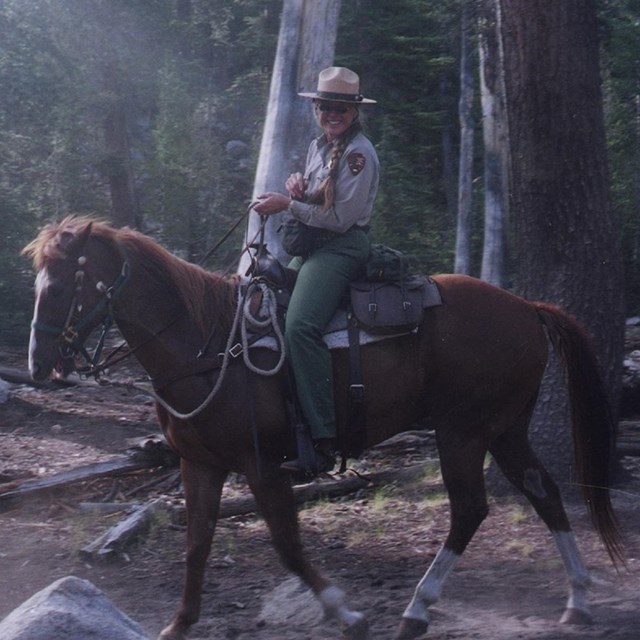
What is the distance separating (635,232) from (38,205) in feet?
47.6

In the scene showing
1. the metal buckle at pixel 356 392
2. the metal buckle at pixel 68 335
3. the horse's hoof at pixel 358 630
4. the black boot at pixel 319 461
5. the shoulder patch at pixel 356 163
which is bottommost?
the horse's hoof at pixel 358 630

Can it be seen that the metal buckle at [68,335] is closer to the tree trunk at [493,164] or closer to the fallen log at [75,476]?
the fallen log at [75,476]

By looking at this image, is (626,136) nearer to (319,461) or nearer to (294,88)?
(294,88)

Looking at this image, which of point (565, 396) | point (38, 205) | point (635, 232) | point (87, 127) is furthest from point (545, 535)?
point (635, 232)

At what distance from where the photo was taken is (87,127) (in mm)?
20766

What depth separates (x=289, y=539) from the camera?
4984 millimetres

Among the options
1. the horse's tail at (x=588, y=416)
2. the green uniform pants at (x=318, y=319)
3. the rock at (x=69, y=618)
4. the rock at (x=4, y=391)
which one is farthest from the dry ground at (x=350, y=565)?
the rock at (x=4, y=391)

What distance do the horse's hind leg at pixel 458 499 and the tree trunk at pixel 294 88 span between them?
4343mm

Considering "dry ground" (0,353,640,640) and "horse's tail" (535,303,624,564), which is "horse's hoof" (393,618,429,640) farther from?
"horse's tail" (535,303,624,564)

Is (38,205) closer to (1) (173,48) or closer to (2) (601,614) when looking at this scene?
(1) (173,48)

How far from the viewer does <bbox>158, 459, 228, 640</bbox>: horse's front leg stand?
5.02 meters

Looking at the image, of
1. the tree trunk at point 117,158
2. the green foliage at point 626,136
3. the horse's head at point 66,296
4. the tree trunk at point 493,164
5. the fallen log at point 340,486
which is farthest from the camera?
the green foliage at point 626,136

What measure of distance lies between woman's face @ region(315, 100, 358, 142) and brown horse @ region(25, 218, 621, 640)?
1.03 metres

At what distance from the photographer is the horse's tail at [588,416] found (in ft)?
18.4
